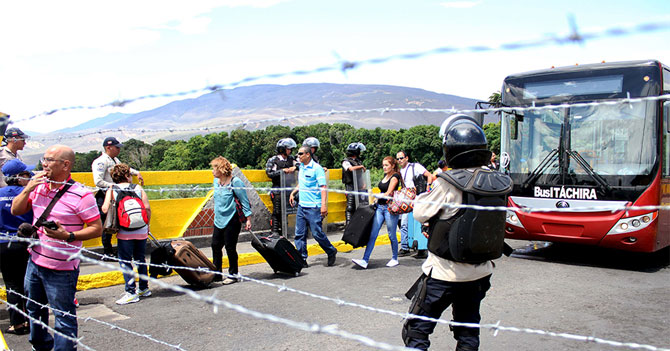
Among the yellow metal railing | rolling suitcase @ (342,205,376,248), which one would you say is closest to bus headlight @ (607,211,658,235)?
rolling suitcase @ (342,205,376,248)

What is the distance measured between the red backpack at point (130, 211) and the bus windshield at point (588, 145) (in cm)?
565

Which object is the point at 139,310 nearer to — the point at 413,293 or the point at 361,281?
the point at 361,281

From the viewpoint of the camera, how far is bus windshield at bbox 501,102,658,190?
7426mm

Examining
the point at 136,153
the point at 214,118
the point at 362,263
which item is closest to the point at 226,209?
the point at 362,263

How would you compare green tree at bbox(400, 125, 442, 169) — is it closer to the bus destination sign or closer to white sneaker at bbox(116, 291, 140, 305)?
the bus destination sign

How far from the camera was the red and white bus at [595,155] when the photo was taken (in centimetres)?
729

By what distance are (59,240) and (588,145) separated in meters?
7.04

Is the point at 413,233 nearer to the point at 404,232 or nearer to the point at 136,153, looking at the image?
the point at 404,232

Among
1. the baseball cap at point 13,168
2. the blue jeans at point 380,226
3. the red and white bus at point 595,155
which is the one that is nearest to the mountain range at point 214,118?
the baseball cap at point 13,168

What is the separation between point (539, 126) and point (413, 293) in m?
5.59

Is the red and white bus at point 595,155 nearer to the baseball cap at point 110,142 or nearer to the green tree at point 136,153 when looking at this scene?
the baseball cap at point 110,142

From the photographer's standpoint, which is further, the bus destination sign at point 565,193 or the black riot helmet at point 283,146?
the black riot helmet at point 283,146

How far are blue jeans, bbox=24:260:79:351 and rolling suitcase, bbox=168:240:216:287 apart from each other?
233cm

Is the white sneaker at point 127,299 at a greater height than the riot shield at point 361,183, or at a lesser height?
lesser
